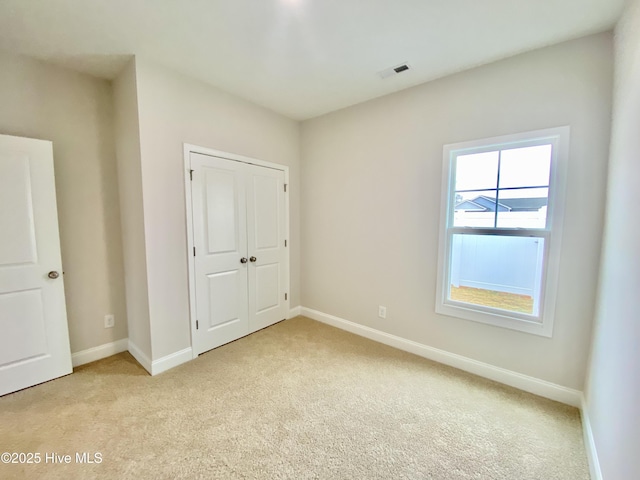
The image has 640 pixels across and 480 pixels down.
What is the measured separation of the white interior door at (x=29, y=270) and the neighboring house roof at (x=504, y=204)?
352 cm

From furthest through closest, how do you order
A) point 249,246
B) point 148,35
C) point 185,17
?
1. point 249,246
2. point 148,35
3. point 185,17

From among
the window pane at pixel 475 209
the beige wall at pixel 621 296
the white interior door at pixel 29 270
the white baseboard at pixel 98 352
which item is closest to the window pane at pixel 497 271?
the window pane at pixel 475 209

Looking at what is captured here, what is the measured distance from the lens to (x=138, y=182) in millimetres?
2180

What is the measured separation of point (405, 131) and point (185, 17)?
6.56ft

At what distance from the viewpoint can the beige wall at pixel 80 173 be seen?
2.06m

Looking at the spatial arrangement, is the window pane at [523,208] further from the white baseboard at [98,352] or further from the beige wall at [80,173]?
the white baseboard at [98,352]

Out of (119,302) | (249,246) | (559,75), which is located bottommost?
(119,302)

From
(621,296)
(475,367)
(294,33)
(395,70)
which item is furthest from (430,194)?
(294,33)

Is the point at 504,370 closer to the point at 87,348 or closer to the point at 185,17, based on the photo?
the point at 185,17

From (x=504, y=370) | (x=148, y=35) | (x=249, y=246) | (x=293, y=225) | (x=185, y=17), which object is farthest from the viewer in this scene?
(x=293, y=225)

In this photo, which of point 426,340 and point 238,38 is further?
point 426,340

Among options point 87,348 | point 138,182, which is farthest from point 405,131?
point 87,348

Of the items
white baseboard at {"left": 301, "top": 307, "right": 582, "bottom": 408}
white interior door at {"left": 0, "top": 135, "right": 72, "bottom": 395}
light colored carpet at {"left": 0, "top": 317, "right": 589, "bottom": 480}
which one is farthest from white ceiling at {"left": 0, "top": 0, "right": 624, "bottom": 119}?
light colored carpet at {"left": 0, "top": 317, "right": 589, "bottom": 480}

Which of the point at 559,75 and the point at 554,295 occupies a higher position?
the point at 559,75
